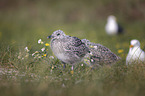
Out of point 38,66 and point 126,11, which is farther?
point 126,11

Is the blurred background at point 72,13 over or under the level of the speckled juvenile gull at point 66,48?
over

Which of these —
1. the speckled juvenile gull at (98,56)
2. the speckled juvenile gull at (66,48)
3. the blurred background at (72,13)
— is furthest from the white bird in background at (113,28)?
the speckled juvenile gull at (66,48)

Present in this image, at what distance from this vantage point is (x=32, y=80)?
427cm

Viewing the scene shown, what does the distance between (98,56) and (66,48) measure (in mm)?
914

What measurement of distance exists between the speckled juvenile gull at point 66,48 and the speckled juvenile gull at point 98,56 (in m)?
0.28

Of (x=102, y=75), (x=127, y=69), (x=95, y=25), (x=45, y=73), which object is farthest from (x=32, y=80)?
(x=95, y=25)

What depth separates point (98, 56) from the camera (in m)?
5.07

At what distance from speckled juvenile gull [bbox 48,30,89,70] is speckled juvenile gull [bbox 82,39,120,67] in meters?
0.28

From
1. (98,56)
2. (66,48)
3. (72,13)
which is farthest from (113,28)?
(66,48)

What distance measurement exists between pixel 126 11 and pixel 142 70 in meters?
13.5

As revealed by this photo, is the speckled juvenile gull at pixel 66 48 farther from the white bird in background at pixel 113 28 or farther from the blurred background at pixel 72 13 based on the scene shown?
the blurred background at pixel 72 13

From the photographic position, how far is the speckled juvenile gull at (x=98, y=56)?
4836 mm

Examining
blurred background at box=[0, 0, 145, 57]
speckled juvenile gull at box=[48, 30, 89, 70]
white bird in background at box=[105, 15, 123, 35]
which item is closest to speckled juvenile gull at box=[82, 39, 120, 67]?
speckled juvenile gull at box=[48, 30, 89, 70]

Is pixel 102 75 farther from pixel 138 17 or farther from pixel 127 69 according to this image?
pixel 138 17
